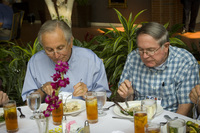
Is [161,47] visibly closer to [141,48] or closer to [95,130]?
[141,48]

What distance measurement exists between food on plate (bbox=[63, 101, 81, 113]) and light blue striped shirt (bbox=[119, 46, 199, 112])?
58 centimetres

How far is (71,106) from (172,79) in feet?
2.56

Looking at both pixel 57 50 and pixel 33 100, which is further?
pixel 57 50

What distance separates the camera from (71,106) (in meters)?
1.80

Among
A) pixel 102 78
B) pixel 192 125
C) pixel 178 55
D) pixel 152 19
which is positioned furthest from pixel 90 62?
pixel 152 19

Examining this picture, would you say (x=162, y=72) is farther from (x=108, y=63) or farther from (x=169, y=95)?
(x=108, y=63)

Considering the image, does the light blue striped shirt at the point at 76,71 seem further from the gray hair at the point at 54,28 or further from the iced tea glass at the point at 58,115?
the iced tea glass at the point at 58,115

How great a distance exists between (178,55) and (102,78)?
0.64 metres

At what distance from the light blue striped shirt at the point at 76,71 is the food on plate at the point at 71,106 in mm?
422

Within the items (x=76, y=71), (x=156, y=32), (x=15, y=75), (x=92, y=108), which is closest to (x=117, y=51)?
(x=15, y=75)

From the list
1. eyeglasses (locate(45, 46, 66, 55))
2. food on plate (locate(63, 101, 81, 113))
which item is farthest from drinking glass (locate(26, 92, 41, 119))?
eyeglasses (locate(45, 46, 66, 55))

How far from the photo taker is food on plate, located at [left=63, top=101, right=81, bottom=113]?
5.78 feet

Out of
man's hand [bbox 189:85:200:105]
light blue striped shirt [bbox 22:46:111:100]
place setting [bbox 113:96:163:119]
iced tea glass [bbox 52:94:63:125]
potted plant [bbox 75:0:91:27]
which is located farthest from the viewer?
potted plant [bbox 75:0:91:27]

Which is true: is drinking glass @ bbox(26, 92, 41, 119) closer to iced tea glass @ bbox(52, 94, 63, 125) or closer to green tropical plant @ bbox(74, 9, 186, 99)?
iced tea glass @ bbox(52, 94, 63, 125)
